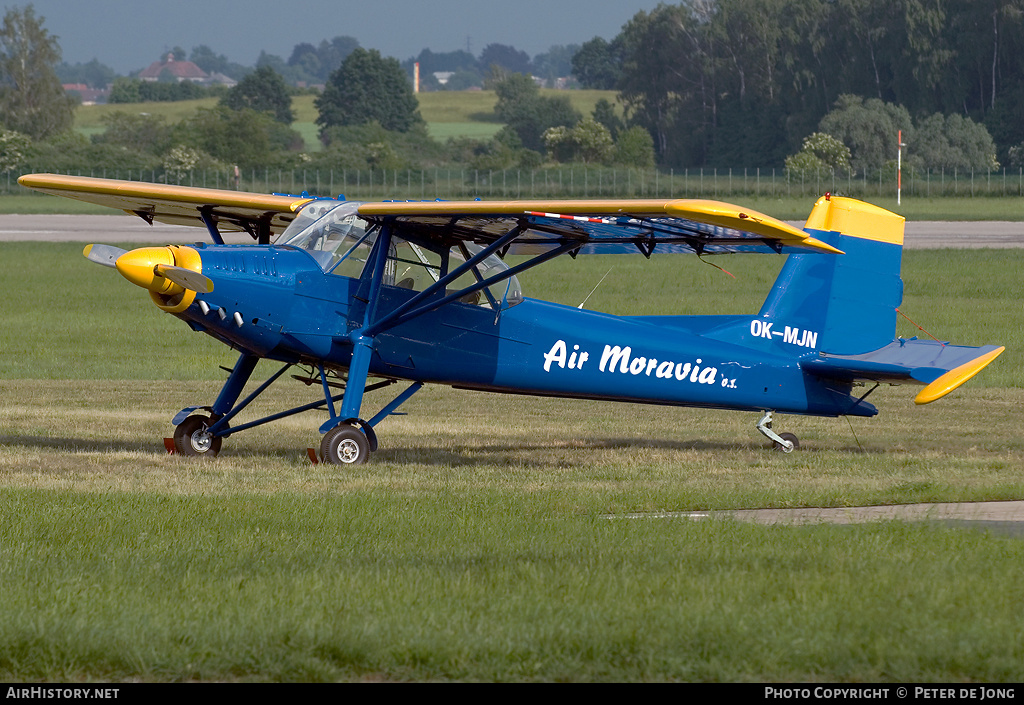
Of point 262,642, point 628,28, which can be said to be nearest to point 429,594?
point 262,642

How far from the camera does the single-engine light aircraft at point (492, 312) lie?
35.8 ft

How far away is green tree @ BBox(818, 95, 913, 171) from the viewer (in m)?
81.4

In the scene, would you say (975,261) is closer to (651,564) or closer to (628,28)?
(651,564)

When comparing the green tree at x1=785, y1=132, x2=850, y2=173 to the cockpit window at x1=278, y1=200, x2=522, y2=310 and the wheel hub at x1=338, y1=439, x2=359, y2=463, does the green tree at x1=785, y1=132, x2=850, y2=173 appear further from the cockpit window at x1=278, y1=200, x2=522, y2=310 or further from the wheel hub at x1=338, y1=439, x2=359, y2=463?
the wheel hub at x1=338, y1=439, x2=359, y2=463

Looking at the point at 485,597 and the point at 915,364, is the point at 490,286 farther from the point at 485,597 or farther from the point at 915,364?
the point at 485,597

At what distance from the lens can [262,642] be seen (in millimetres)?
5633

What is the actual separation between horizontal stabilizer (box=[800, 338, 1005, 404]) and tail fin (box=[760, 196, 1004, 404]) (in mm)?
11

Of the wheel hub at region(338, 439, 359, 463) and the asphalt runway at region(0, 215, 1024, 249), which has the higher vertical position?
the asphalt runway at region(0, 215, 1024, 249)

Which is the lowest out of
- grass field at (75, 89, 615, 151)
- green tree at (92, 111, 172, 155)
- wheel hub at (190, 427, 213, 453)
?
wheel hub at (190, 427, 213, 453)

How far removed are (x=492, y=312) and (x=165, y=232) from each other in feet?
116

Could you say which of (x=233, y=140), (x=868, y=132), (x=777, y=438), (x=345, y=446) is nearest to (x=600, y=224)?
(x=345, y=446)

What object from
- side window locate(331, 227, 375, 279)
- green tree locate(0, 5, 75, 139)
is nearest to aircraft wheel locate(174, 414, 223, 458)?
side window locate(331, 227, 375, 279)

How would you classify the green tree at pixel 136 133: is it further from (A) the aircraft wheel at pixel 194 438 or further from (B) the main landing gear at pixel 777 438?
(B) the main landing gear at pixel 777 438
